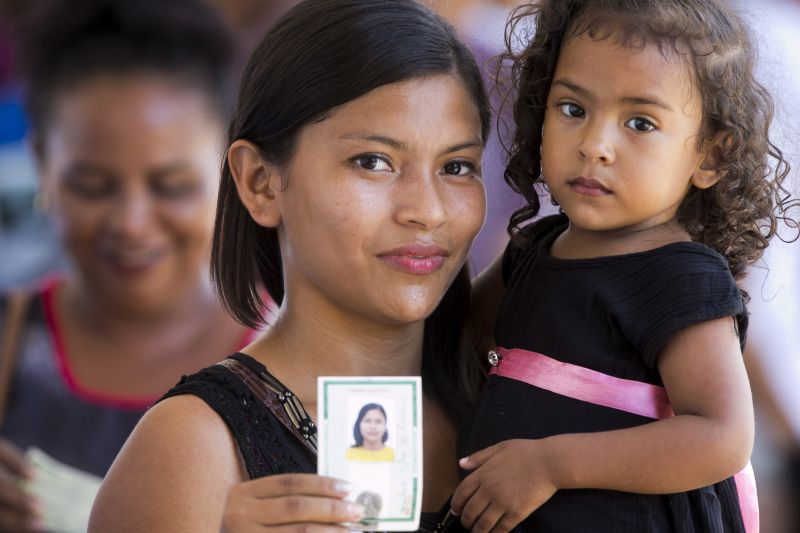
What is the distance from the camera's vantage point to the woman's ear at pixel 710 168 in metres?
2.53

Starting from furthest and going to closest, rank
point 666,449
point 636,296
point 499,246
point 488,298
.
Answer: point 499,246 < point 488,298 < point 636,296 < point 666,449

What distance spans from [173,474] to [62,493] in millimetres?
2177

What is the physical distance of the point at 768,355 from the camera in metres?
5.25

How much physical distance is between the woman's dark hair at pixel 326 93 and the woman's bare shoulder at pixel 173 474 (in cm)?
50

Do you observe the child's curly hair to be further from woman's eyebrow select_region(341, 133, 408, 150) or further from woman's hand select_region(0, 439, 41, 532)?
woman's hand select_region(0, 439, 41, 532)

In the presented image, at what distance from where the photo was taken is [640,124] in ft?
8.05

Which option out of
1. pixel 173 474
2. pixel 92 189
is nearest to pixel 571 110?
pixel 173 474

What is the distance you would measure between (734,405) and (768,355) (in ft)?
10.1

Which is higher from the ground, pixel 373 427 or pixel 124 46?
→ pixel 124 46

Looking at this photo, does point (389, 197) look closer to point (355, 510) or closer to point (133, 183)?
point (355, 510)

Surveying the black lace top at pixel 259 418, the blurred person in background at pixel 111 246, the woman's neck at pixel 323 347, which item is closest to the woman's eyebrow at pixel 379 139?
the woman's neck at pixel 323 347

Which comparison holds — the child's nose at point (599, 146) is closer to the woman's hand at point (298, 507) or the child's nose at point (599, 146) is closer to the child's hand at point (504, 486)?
the child's hand at point (504, 486)

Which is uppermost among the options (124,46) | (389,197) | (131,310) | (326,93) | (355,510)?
(124,46)

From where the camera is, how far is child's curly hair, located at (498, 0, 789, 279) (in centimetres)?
245
